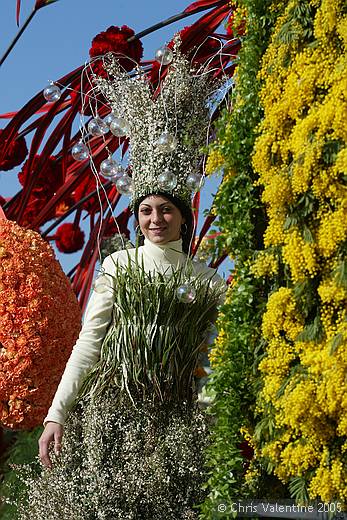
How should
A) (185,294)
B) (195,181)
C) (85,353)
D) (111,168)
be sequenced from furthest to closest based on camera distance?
(111,168) < (195,181) < (85,353) < (185,294)

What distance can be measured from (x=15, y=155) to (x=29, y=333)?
6.44 ft

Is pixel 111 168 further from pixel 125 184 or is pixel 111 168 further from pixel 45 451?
pixel 45 451

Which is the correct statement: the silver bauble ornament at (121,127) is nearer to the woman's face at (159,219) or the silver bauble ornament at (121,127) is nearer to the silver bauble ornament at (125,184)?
the silver bauble ornament at (125,184)

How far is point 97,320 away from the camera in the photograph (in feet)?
10.1

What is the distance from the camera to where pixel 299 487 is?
2.47 metres

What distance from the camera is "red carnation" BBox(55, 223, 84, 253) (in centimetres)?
639

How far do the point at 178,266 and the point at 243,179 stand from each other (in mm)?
585

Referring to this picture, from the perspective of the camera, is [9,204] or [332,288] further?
[9,204]

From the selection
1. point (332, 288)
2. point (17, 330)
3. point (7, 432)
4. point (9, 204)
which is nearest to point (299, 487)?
point (332, 288)

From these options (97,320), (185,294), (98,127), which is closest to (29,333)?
(98,127)

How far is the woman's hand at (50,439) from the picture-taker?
3004 millimetres

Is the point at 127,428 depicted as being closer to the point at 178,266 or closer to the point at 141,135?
the point at 178,266

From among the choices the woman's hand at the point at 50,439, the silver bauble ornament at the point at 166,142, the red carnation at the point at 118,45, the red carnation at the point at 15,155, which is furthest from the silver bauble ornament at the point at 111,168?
the red carnation at the point at 15,155

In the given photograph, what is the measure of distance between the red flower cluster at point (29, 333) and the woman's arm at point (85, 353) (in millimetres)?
1406
